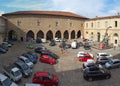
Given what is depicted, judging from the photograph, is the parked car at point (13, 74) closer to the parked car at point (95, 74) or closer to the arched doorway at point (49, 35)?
the parked car at point (95, 74)

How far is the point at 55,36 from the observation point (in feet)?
226

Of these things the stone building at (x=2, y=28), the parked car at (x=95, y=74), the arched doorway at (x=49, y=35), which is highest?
the stone building at (x=2, y=28)

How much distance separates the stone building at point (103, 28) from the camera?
54.6m

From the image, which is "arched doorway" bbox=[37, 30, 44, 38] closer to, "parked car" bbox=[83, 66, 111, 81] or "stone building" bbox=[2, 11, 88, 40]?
"stone building" bbox=[2, 11, 88, 40]

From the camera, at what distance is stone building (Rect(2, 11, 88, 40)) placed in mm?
63250

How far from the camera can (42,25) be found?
65188 mm

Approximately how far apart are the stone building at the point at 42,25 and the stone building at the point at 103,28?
4399 millimetres

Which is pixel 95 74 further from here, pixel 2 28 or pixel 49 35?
pixel 49 35

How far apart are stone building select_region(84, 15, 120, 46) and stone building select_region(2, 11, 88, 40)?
4399 mm

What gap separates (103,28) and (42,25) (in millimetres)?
18532

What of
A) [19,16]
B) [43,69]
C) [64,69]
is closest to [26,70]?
[43,69]

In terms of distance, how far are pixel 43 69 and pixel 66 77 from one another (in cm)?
522

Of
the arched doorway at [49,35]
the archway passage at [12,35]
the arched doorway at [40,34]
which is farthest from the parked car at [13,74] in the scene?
the arched doorway at [49,35]

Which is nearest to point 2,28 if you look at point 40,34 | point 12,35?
point 12,35
